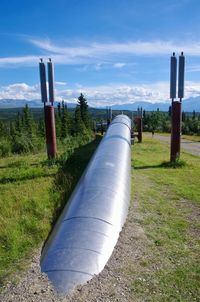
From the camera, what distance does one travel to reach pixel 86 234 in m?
4.68

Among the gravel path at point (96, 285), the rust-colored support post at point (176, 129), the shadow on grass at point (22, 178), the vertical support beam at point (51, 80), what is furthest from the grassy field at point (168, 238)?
the vertical support beam at point (51, 80)

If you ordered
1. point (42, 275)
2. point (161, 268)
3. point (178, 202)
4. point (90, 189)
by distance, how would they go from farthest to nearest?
point (178, 202) < point (90, 189) < point (161, 268) < point (42, 275)

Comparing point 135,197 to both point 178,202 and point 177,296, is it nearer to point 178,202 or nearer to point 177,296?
point 178,202

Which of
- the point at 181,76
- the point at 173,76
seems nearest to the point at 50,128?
the point at 173,76

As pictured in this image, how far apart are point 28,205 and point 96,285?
3946 mm

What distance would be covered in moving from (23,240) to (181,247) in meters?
2.86

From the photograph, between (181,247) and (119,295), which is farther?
(181,247)

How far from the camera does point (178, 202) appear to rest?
26.6ft

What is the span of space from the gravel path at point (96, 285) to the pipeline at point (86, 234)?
0.35ft

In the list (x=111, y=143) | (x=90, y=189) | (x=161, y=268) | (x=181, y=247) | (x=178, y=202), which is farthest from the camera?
(x=111, y=143)

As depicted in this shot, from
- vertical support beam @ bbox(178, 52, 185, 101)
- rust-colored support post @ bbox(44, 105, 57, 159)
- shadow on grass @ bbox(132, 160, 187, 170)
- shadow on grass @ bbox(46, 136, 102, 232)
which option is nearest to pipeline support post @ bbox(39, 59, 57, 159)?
rust-colored support post @ bbox(44, 105, 57, 159)

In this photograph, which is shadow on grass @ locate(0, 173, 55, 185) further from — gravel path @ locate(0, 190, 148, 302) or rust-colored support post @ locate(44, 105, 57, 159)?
gravel path @ locate(0, 190, 148, 302)

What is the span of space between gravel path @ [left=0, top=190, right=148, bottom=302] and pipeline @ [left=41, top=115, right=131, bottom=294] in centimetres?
11

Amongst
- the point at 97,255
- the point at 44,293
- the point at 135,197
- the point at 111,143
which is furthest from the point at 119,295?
the point at 111,143
